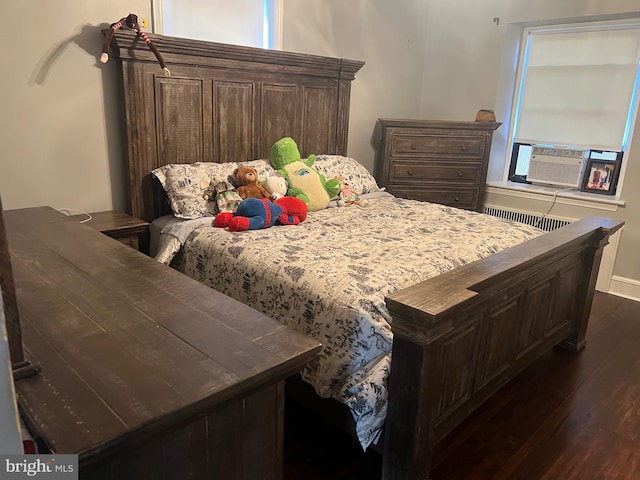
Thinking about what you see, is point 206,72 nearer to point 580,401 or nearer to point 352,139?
point 352,139

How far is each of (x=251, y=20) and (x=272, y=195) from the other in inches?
51.5

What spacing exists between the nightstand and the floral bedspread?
0.83ft

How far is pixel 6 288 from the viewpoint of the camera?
2.83ft

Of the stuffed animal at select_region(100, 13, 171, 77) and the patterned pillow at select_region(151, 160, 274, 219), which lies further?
the patterned pillow at select_region(151, 160, 274, 219)

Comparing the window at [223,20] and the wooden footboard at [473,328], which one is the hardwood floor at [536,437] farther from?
the window at [223,20]

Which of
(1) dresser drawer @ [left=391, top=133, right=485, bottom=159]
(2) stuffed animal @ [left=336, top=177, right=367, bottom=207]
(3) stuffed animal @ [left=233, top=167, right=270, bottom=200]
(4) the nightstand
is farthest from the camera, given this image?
(1) dresser drawer @ [left=391, top=133, right=485, bottom=159]

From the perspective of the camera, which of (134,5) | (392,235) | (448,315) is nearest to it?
(448,315)

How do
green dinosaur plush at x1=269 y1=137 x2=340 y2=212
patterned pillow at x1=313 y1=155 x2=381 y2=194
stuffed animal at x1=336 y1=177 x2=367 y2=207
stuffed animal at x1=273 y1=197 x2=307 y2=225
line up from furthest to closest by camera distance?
patterned pillow at x1=313 y1=155 x2=381 y2=194
stuffed animal at x1=336 y1=177 x2=367 y2=207
green dinosaur plush at x1=269 y1=137 x2=340 y2=212
stuffed animal at x1=273 y1=197 x2=307 y2=225

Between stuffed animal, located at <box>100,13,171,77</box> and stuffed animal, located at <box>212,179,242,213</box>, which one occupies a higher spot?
stuffed animal, located at <box>100,13,171,77</box>

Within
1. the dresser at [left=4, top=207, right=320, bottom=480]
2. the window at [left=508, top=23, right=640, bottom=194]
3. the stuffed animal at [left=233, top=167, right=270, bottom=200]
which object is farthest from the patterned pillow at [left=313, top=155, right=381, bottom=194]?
the dresser at [left=4, top=207, right=320, bottom=480]

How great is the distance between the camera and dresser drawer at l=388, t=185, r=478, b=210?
163 inches

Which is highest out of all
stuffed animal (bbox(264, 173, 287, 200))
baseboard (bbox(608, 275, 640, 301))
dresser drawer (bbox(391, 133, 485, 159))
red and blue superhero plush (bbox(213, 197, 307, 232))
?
dresser drawer (bbox(391, 133, 485, 159))

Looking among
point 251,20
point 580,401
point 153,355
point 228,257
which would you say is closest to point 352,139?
point 251,20

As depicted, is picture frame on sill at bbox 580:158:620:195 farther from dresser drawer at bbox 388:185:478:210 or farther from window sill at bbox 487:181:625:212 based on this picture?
dresser drawer at bbox 388:185:478:210
